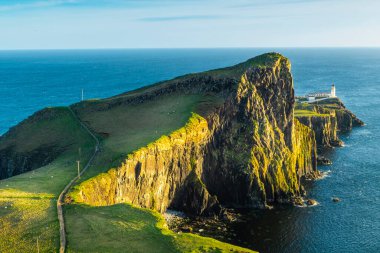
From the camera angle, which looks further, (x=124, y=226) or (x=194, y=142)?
(x=194, y=142)

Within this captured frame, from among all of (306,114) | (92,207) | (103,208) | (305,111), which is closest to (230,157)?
(103,208)

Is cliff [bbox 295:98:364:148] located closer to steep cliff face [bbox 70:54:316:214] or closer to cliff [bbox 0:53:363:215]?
cliff [bbox 0:53:363:215]

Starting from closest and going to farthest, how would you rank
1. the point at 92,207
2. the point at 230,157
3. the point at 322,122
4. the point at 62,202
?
the point at 92,207, the point at 62,202, the point at 230,157, the point at 322,122

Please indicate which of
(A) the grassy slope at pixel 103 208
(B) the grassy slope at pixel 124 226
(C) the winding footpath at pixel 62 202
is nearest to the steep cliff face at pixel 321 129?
(A) the grassy slope at pixel 103 208

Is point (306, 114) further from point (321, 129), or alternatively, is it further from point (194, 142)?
point (194, 142)

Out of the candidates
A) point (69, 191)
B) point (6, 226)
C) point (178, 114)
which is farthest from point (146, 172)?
point (6, 226)
